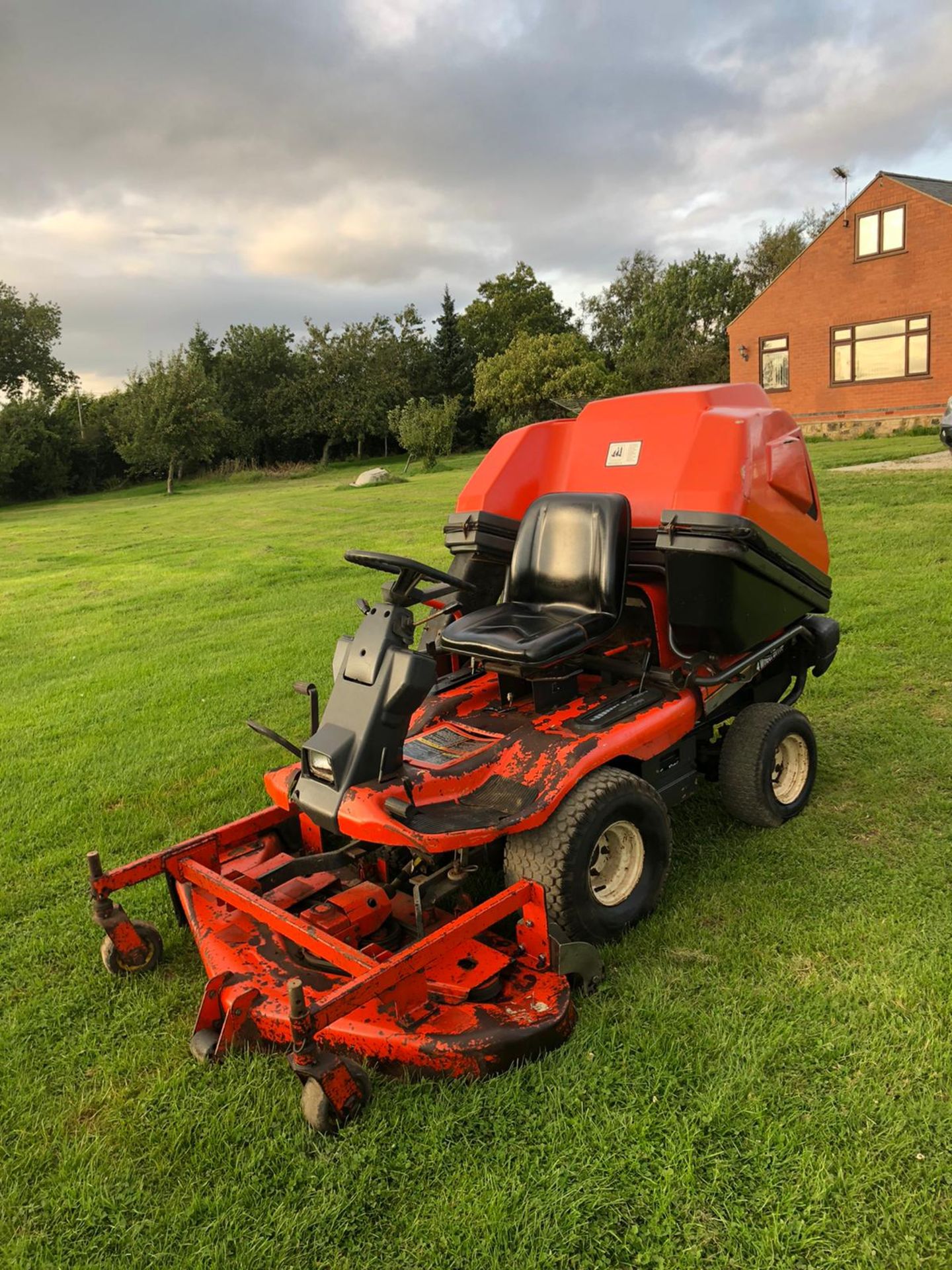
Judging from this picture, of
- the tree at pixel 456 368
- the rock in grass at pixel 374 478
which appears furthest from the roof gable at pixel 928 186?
the tree at pixel 456 368

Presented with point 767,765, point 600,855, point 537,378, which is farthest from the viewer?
point 537,378

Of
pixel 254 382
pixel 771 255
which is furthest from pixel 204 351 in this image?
pixel 771 255

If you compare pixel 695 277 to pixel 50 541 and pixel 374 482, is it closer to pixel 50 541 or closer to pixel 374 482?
pixel 374 482

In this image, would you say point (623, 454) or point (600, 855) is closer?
point (600, 855)

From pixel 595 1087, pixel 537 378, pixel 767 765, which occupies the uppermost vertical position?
pixel 537 378

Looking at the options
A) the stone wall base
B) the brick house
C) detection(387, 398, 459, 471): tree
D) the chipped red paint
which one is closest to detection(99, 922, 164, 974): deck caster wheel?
the chipped red paint

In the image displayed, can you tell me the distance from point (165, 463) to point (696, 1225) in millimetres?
36278

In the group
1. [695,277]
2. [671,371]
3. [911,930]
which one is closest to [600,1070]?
[911,930]

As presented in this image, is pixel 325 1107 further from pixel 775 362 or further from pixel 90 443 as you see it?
pixel 90 443

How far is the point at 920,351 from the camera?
20.5m

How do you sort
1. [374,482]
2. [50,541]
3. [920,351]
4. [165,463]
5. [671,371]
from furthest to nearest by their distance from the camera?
[671,371] → [165,463] → [374,482] → [920,351] → [50,541]

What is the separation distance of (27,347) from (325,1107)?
172 feet

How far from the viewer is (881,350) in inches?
836

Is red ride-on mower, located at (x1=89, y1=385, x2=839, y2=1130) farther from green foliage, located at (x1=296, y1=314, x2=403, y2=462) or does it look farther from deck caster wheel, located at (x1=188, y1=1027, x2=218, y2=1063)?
green foliage, located at (x1=296, y1=314, x2=403, y2=462)
